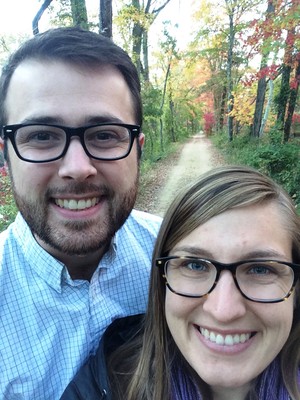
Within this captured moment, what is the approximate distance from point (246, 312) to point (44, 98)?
4.36ft

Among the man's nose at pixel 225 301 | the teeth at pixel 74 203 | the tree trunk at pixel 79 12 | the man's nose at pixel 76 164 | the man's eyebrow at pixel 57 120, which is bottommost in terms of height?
the man's nose at pixel 225 301

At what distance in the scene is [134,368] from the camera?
1.60 meters

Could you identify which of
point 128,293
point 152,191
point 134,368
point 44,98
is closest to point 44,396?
point 134,368

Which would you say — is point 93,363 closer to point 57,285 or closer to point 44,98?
point 57,285

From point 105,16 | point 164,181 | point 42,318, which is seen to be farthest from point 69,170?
point 164,181

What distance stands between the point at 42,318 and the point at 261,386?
112 centimetres

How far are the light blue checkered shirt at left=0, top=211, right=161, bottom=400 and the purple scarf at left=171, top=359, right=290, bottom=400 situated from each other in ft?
1.61

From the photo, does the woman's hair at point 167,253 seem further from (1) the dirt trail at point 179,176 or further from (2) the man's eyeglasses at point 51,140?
(1) the dirt trail at point 179,176

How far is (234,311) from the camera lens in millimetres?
1228

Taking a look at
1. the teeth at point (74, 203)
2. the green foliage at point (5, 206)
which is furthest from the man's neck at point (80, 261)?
the green foliage at point (5, 206)

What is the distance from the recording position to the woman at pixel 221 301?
125 cm

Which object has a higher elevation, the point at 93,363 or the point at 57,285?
the point at 57,285

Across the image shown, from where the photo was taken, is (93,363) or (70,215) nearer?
(93,363)

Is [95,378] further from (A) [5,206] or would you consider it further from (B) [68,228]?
(A) [5,206]
